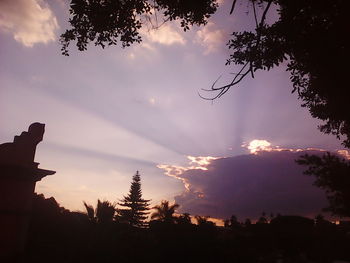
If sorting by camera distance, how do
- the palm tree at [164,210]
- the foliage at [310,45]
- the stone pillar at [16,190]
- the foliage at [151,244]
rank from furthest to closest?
1. the palm tree at [164,210]
2. the foliage at [151,244]
3. the stone pillar at [16,190]
4. the foliage at [310,45]

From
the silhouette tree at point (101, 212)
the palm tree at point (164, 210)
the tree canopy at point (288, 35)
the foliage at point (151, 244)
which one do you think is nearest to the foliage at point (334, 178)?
the tree canopy at point (288, 35)

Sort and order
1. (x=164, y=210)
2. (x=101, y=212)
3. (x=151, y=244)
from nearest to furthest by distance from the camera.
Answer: (x=151, y=244) < (x=101, y=212) < (x=164, y=210)

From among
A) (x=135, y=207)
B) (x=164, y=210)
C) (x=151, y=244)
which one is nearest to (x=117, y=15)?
(x=151, y=244)

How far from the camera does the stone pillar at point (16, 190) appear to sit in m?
14.5

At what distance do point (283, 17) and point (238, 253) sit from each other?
50.5 feet

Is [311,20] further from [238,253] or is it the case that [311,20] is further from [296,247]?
[296,247]

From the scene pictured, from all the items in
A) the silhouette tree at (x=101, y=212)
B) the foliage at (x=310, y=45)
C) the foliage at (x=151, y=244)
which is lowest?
the foliage at (x=151, y=244)

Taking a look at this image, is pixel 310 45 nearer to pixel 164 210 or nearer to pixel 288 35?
pixel 288 35

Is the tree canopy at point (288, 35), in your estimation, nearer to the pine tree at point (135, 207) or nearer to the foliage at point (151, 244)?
the foliage at point (151, 244)

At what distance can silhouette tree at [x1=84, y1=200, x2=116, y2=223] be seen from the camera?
24069 millimetres

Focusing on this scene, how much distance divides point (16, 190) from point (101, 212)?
1019 centimetres

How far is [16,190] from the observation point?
15.0 m

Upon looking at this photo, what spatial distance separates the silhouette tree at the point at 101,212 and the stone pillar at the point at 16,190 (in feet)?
29.2

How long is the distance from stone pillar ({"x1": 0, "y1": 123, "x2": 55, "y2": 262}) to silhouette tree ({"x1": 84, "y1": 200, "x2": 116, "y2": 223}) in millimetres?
8903
